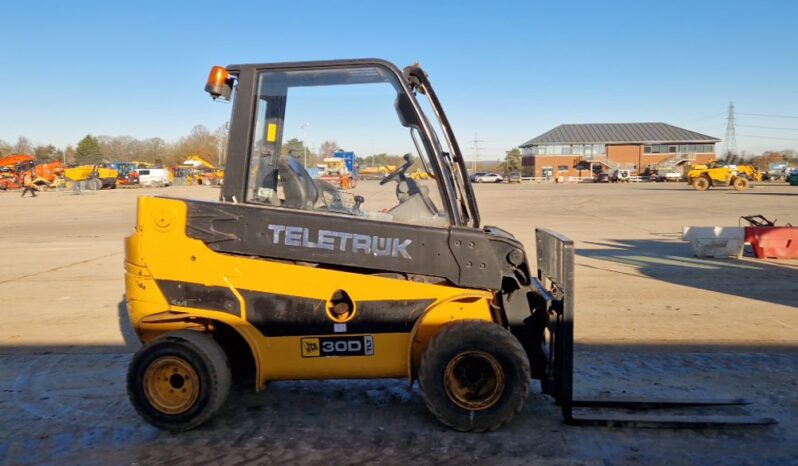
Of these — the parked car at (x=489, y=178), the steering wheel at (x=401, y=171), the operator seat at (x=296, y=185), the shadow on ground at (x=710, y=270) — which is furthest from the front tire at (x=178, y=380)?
the parked car at (x=489, y=178)

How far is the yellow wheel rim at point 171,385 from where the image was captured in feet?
13.2

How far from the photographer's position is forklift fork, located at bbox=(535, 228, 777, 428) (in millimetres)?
4027

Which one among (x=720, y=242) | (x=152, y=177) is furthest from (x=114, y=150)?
(x=720, y=242)

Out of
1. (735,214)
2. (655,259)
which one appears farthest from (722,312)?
(735,214)

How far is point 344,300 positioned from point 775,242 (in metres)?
10.8

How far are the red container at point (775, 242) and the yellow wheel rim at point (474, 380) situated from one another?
10069 millimetres

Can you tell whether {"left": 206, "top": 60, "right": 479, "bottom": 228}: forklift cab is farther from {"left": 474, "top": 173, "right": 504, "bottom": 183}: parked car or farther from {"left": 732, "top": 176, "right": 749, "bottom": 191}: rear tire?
{"left": 474, "top": 173, "right": 504, "bottom": 183}: parked car

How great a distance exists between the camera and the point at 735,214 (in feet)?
75.8

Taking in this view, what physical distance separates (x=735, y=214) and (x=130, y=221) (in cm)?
2297

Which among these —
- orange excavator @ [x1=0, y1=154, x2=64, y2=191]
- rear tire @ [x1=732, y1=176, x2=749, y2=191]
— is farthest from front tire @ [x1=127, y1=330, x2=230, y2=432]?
orange excavator @ [x1=0, y1=154, x2=64, y2=191]

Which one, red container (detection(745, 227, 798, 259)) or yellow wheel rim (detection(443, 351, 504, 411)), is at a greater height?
red container (detection(745, 227, 798, 259))

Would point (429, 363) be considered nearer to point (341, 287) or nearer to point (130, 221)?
point (341, 287)

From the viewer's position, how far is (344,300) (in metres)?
4.03

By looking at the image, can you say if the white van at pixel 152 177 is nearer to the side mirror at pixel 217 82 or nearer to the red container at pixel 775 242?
the red container at pixel 775 242
